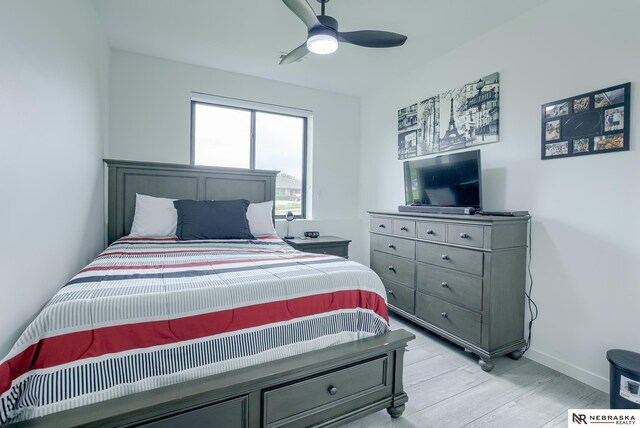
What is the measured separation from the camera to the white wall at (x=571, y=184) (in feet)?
6.24

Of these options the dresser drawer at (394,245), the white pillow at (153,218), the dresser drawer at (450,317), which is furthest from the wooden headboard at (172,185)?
the dresser drawer at (450,317)

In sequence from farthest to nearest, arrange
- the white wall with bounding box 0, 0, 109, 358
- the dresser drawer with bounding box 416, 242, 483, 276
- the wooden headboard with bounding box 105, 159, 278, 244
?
the wooden headboard with bounding box 105, 159, 278, 244 → the dresser drawer with bounding box 416, 242, 483, 276 → the white wall with bounding box 0, 0, 109, 358

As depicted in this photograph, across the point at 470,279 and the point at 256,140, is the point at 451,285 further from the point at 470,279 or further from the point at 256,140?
the point at 256,140

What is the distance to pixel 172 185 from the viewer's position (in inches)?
125

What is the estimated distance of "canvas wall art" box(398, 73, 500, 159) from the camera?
2.69 metres

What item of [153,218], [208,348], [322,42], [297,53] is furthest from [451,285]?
[153,218]

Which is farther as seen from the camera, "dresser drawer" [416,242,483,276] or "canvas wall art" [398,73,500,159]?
"canvas wall art" [398,73,500,159]

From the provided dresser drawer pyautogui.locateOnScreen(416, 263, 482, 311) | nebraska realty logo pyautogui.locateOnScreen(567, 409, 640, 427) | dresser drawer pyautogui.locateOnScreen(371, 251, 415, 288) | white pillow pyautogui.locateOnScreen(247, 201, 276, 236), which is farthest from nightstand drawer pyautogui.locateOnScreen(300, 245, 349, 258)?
nebraska realty logo pyautogui.locateOnScreen(567, 409, 640, 427)

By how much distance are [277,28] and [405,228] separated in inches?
84.4

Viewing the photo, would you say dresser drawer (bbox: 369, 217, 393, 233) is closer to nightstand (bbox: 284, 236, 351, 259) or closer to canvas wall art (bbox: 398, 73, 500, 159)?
nightstand (bbox: 284, 236, 351, 259)

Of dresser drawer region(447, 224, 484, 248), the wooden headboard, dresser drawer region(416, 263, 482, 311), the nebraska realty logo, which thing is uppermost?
the wooden headboard

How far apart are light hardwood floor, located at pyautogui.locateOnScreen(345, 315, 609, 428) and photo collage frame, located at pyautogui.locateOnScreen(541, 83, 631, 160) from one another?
5.07 feet

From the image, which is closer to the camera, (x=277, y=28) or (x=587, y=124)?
(x=587, y=124)

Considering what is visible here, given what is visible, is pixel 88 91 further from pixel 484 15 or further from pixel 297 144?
pixel 484 15
